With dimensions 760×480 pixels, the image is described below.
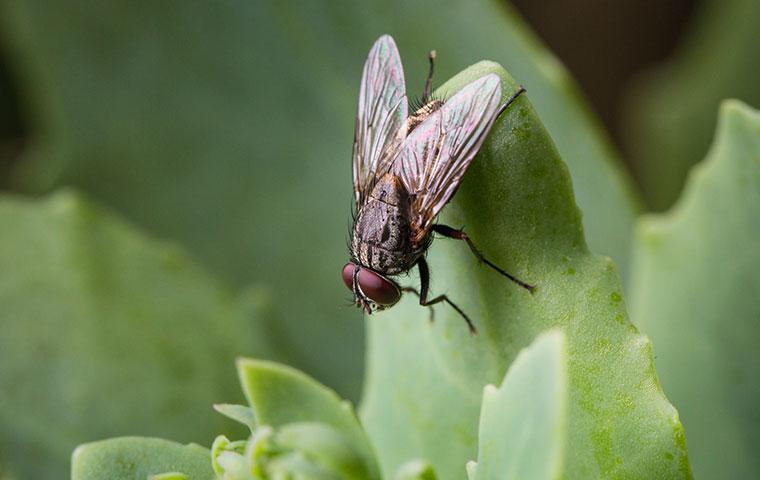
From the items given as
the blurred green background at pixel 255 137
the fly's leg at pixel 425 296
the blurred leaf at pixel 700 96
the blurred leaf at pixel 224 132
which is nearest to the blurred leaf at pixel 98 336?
the blurred green background at pixel 255 137

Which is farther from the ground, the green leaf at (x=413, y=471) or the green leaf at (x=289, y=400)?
the green leaf at (x=289, y=400)

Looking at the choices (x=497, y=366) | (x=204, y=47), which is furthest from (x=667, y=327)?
(x=204, y=47)

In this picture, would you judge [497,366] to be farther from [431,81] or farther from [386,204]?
[431,81]

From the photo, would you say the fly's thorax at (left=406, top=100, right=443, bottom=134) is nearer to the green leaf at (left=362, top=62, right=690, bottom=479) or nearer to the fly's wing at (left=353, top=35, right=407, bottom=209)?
the fly's wing at (left=353, top=35, right=407, bottom=209)

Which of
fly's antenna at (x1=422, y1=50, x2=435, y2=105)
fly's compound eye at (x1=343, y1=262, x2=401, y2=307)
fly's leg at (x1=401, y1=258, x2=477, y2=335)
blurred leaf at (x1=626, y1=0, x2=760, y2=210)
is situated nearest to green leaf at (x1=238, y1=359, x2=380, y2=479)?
fly's leg at (x1=401, y1=258, x2=477, y2=335)

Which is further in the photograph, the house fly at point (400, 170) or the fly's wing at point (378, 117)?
the fly's wing at point (378, 117)

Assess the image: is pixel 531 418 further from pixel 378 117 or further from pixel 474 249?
pixel 378 117

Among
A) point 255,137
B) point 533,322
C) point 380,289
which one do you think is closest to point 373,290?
point 380,289

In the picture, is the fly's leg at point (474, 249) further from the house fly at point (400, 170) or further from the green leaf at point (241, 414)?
the green leaf at point (241, 414)
